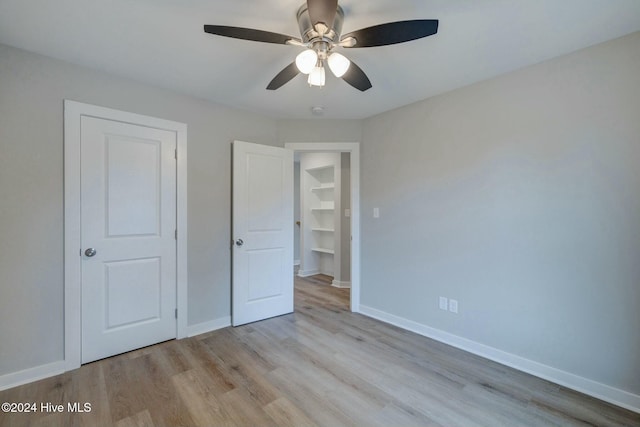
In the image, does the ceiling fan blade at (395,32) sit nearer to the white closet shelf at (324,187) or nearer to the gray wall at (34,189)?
the gray wall at (34,189)

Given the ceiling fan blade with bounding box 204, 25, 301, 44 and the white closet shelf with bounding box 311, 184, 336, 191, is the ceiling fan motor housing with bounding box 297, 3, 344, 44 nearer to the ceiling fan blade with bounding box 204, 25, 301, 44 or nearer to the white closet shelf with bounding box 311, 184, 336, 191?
the ceiling fan blade with bounding box 204, 25, 301, 44

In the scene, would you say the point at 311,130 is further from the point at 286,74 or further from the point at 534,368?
the point at 534,368

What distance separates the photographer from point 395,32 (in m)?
1.46

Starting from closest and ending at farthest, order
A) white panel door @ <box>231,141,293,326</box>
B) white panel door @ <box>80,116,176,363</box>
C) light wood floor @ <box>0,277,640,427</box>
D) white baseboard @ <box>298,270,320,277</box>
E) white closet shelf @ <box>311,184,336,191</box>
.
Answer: light wood floor @ <box>0,277,640,427</box>
white panel door @ <box>80,116,176,363</box>
white panel door @ <box>231,141,293,326</box>
white closet shelf @ <box>311,184,336,191</box>
white baseboard @ <box>298,270,320,277</box>

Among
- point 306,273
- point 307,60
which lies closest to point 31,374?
point 307,60

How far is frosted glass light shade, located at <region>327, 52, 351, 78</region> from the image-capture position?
163 cm

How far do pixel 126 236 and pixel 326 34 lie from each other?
2.26 m

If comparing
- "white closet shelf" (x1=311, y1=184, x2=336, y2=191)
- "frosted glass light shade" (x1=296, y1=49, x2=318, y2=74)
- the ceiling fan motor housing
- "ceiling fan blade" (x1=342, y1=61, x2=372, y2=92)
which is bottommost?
"white closet shelf" (x1=311, y1=184, x2=336, y2=191)

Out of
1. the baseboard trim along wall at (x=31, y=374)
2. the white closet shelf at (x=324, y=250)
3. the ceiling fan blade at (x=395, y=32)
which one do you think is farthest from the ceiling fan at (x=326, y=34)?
the white closet shelf at (x=324, y=250)

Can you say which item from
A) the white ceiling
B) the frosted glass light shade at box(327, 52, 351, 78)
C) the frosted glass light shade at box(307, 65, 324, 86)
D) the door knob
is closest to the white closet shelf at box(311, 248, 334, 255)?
the white ceiling

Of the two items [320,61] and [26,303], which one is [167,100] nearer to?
[320,61]

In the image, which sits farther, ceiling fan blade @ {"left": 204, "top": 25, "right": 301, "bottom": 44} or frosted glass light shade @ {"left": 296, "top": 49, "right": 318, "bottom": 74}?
frosted glass light shade @ {"left": 296, "top": 49, "right": 318, "bottom": 74}

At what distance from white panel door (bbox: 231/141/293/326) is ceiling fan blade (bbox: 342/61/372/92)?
60.1 inches

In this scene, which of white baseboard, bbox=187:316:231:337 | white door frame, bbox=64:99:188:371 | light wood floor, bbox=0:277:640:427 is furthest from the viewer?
white baseboard, bbox=187:316:231:337
